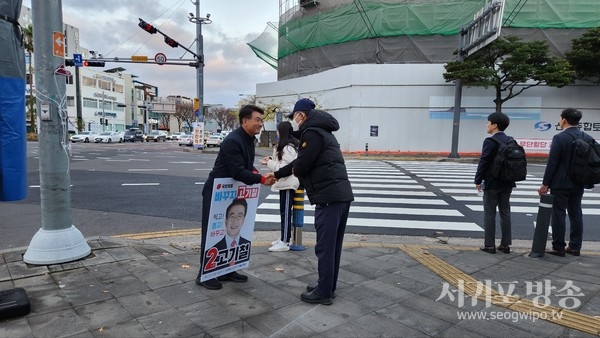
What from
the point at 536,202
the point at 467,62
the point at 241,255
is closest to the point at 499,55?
the point at 467,62

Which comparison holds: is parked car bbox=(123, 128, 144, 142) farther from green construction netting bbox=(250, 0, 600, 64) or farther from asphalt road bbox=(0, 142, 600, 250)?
asphalt road bbox=(0, 142, 600, 250)

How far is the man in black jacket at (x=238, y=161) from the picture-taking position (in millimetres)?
3742

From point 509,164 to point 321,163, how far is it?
9.98 feet

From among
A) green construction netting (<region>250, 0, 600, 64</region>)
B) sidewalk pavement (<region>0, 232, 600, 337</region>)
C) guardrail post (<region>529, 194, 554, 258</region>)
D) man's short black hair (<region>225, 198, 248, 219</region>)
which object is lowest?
sidewalk pavement (<region>0, 232, 600, 337</region>)

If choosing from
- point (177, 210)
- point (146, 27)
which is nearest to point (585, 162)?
point (177, 210)

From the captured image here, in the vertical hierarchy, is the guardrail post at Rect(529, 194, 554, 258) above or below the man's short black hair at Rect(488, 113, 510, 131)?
below

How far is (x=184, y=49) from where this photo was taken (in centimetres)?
2441

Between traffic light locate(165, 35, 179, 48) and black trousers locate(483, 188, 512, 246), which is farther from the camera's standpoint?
traffic light locate(165, 35, 179, 48)

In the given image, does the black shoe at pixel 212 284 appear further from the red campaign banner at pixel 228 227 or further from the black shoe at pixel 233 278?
the black shoe at pixel 233 278

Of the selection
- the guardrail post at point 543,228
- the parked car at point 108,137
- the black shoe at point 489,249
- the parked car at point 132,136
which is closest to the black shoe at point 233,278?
the black shoe at point 489,249

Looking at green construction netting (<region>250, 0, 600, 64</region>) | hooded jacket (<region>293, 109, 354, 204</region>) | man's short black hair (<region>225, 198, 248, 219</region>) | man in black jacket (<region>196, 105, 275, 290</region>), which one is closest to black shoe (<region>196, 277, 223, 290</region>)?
man in black jacket (<region>196, 105, 275, 290</region>)

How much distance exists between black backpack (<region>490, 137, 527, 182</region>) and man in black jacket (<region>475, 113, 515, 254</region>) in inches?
4.0

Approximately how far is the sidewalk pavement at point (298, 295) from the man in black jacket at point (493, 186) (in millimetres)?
285

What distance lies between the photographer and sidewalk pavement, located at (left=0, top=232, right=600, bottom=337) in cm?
309
